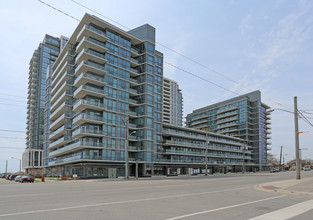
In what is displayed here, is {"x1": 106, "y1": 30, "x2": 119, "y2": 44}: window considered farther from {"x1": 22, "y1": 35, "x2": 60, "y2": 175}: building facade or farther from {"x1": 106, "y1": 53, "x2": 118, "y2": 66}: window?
{"x1": 22, "y1": 35, "x2": 60, "y2": 175}: building facade

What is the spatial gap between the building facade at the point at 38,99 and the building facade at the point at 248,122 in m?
71.2

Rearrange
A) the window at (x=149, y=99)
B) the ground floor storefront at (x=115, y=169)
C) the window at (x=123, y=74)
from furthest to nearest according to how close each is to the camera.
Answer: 1. the window at (x=149, y=99)
2. the window at (x=123, y=74)
3. the ground floor storefront at (x=115, y=169)

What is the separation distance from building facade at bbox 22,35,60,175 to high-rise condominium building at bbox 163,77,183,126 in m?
65.8

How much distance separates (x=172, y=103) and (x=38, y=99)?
8134 cm

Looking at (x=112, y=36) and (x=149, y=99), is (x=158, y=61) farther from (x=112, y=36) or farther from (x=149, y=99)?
(x=112, y=36)

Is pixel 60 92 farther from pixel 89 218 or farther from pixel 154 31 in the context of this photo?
pixel 89 218

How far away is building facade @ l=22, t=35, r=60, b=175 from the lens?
11500 centimetres

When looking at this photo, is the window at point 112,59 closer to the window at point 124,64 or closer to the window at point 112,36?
the window at point 124,64

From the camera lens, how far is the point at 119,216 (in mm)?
9141

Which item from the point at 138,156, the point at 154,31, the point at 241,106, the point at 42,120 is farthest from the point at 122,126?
the point at 241,106

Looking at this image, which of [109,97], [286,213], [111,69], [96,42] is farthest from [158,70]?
[286,213]

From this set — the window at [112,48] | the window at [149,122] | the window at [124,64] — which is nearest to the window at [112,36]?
the window at [112,48]

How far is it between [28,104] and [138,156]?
275 feet

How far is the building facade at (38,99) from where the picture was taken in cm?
11500
